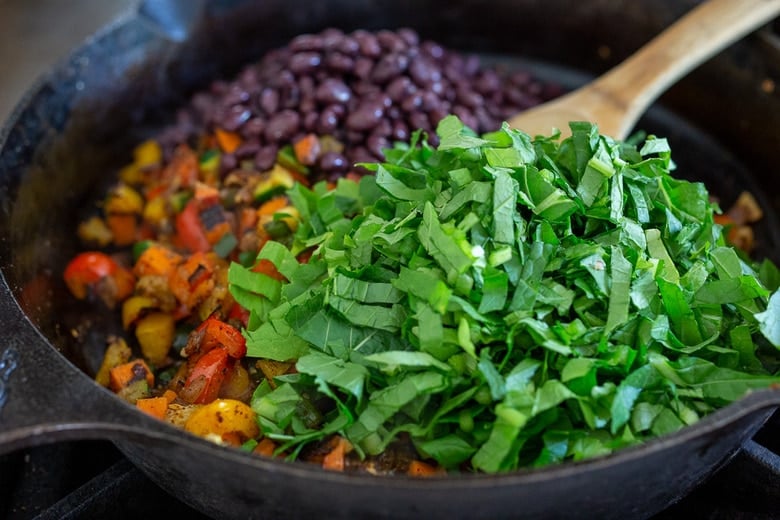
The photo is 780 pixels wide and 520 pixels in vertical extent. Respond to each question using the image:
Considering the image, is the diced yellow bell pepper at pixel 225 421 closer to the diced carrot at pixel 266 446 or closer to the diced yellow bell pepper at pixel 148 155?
the diced carrot at pixel 266 446

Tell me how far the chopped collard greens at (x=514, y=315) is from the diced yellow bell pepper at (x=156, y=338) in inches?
14.8

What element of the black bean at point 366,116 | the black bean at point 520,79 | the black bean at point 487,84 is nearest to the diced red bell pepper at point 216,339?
the black bean at point 366,116

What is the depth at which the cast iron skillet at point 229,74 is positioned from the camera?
106cm

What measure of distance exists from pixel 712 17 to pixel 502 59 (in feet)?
2.28

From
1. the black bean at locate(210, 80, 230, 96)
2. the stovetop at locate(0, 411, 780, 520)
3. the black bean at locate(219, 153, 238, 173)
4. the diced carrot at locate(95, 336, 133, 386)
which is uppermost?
the black bean at locate(210, 80, 230, 96)

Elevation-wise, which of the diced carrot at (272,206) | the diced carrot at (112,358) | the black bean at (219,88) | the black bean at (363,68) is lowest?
the diced carrot at (112,358)

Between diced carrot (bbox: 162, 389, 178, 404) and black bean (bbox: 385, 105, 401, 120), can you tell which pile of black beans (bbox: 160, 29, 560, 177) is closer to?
black bean (bbox: 385, 105, 401, 120)

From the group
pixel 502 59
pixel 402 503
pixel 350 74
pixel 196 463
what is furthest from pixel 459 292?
pixel 502 59

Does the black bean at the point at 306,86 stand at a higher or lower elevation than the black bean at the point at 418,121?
higher

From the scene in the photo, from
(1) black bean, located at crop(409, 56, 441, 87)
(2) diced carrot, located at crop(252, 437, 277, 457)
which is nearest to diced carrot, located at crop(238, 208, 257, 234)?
(1) black bean, located at crop(409, 56, 441, 87)

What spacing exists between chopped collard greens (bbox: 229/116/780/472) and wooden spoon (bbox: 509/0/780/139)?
491 millimetres

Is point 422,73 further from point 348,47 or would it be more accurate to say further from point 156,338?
point 156,338

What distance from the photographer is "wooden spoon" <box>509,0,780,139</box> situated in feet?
6.64

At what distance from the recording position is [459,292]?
127 cm
